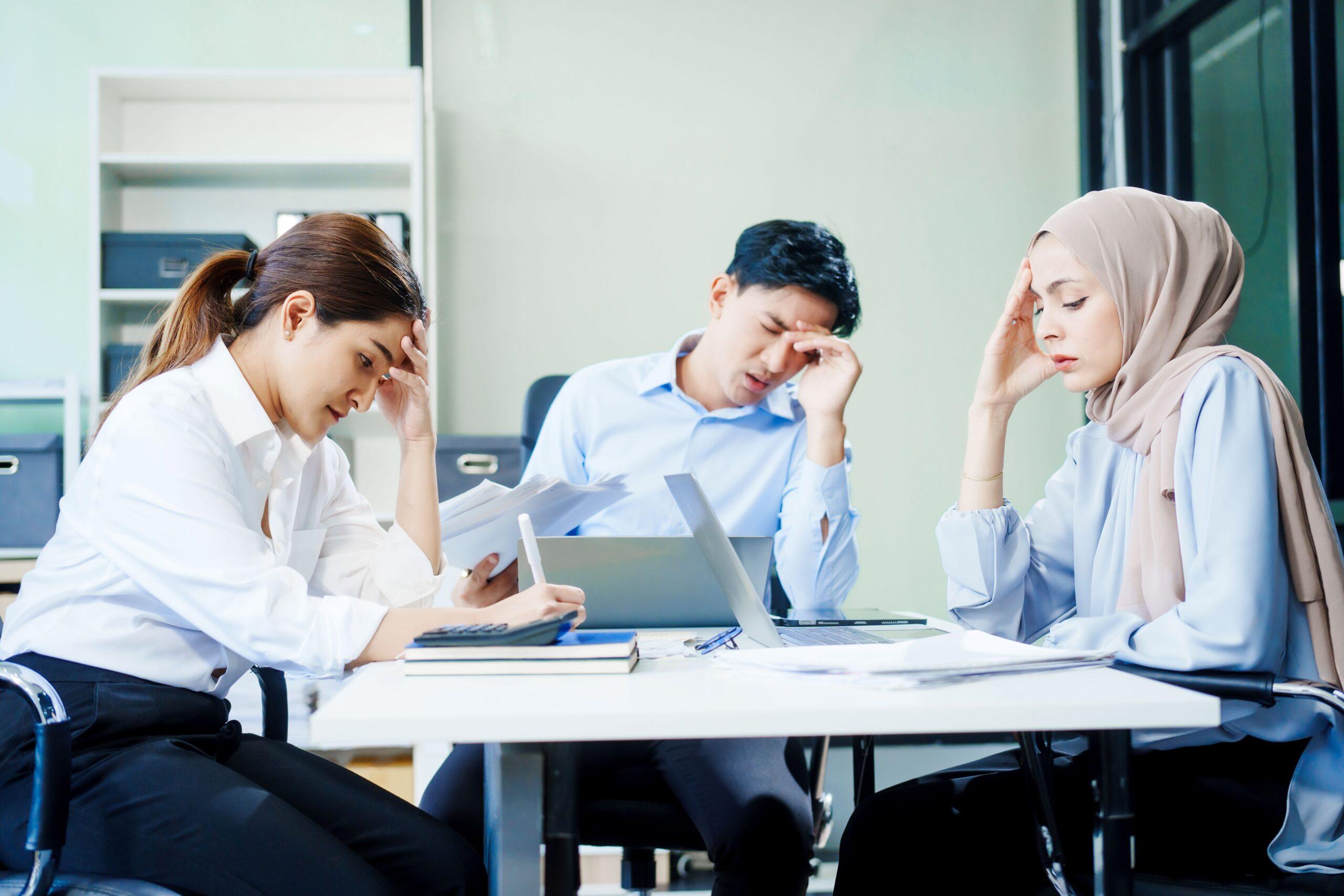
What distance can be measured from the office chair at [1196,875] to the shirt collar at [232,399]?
863 mm

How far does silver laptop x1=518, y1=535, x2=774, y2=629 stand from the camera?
3.93 ft

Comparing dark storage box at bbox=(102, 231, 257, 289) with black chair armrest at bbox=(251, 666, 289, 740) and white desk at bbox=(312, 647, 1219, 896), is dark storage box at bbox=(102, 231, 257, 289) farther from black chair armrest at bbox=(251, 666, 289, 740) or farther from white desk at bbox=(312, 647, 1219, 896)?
white desk at bbox=(312, 647, 1219, 896)

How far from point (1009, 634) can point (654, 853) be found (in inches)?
25.4

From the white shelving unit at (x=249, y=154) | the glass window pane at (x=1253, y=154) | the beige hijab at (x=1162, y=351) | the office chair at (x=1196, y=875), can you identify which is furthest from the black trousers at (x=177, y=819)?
the glass window pane at (x=1253, y=154)

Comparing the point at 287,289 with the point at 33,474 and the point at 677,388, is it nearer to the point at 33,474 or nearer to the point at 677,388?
the point at 677,388

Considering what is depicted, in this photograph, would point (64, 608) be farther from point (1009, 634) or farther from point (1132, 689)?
point (1009, 634)

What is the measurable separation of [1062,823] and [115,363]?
262 centimetres

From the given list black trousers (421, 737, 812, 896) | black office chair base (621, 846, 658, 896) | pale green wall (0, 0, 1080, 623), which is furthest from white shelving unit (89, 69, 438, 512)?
black trousers (421, 737, 812, 896)

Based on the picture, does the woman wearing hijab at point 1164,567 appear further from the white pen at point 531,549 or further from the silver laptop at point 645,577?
the white pen at point 531,549

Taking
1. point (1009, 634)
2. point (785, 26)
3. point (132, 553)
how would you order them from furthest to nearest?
point (785, 26) < point (1009, 634) < point (132, 553)

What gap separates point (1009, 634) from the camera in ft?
4.64

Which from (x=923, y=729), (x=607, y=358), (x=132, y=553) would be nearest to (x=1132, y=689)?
(x=923, y=729)

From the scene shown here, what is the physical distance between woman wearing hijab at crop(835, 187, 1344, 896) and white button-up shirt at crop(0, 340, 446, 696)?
655 millimetres

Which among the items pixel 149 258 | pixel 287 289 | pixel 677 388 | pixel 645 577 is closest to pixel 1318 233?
pixel 677 388
